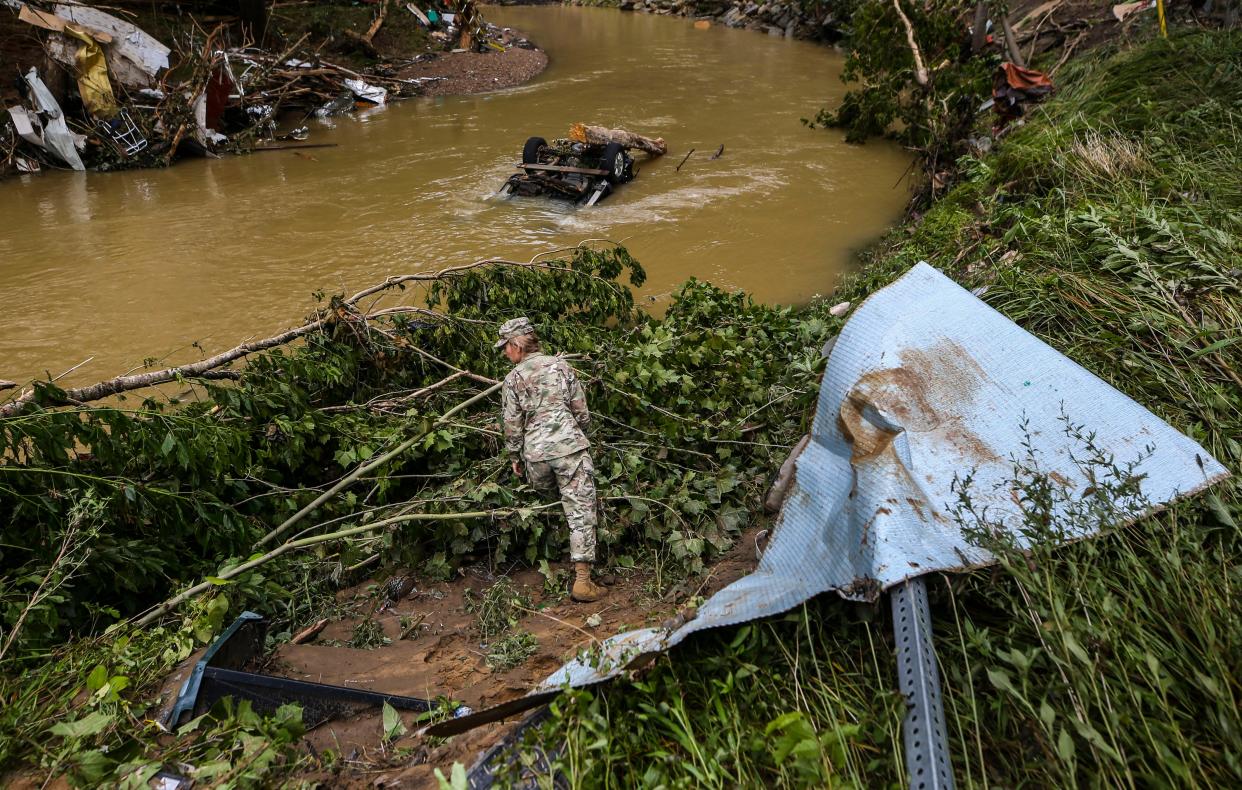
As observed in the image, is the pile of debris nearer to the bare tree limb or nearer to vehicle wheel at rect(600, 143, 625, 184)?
vehicle wheel at rect(600, 143, 625, 184)

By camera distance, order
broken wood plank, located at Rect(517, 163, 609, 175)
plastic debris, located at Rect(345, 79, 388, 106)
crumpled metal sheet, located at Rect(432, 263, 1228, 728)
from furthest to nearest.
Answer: plastic debris, located at Rect(345, 79, 388, 106) → broken wood plank, located at Rect(517, 163, 609, 175) → crumpled metal sheet, located at Rect(432, 263, 1228, 728)

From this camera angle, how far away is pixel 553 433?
4.03 m

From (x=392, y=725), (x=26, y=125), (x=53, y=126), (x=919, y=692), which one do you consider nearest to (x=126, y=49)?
(x=53, y=126)

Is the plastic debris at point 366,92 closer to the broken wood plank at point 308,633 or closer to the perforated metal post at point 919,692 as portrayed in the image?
the broken wood plank at point 308,633

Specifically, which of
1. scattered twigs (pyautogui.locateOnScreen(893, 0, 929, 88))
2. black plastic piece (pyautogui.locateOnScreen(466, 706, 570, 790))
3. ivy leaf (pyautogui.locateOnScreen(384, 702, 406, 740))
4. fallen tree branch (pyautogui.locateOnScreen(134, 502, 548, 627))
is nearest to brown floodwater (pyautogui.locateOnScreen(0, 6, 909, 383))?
scattered twigs (pyautogui.locateOnScreen(893, 0, 929, 88))

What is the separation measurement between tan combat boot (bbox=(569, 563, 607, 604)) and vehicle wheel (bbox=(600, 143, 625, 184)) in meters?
7.87

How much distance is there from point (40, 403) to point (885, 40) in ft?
41.1

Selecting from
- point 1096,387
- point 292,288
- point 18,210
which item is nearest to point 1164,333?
point 1096,387

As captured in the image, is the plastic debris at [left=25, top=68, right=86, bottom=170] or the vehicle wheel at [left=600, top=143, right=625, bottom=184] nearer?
the vehicle wheel at [left=600, top=143, right=625, bottom=184]

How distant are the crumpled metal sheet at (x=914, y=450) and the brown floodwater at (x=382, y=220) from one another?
16.7 ft

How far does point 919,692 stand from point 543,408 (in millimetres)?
2523

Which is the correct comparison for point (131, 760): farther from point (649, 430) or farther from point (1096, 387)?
point (1096, 387)

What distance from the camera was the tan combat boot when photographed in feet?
12.5

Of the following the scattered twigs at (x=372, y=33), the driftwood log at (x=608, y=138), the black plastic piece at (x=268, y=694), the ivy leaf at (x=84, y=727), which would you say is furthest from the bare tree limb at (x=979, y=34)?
the scattered twigs at (x=372, y=33)
